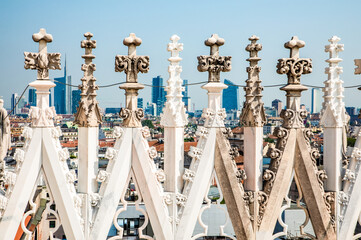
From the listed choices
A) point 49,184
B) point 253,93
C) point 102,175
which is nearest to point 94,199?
A: point 102,175

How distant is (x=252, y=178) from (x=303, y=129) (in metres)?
1.35

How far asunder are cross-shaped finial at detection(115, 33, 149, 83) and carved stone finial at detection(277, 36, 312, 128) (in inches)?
101

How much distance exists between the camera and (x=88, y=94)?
7988 millimetres

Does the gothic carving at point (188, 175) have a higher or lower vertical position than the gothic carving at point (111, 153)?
lower

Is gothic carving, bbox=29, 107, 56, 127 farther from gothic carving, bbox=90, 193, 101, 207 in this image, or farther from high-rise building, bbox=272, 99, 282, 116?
high-rise building, bbox=272, 99, 282, 116

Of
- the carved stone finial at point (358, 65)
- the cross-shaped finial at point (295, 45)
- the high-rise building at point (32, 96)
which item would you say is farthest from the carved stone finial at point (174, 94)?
the carved stone finial at point (358, 65)

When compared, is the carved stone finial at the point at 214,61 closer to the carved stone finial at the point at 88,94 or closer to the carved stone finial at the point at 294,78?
the carved stone finial at the point at 294,78

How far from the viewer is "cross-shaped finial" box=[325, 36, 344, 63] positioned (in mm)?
8719

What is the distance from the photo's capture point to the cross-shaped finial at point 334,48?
8.72 m

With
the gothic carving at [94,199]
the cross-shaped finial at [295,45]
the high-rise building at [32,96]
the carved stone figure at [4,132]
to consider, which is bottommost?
the gothic carving at [94,199]

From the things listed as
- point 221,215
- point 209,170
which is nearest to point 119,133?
point 209,170

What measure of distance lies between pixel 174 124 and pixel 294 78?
2.46 metres

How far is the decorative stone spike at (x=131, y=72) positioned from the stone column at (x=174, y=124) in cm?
48

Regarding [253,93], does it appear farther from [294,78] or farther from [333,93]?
[333,93]
